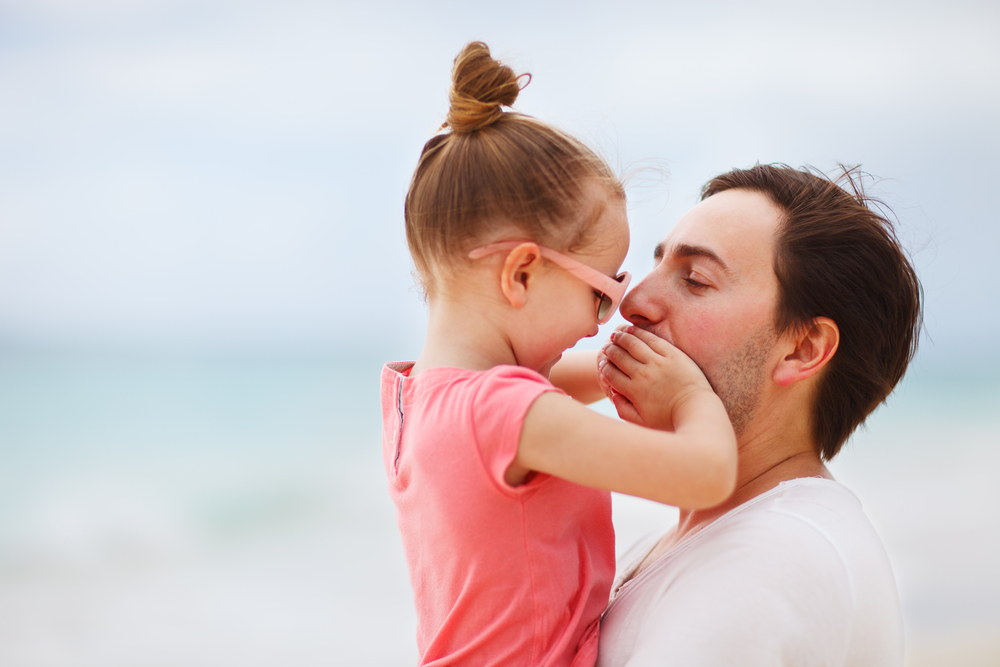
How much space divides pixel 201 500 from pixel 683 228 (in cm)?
621

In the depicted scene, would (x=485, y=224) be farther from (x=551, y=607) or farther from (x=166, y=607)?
(x=166, y=607)

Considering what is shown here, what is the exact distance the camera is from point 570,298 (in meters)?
1.26

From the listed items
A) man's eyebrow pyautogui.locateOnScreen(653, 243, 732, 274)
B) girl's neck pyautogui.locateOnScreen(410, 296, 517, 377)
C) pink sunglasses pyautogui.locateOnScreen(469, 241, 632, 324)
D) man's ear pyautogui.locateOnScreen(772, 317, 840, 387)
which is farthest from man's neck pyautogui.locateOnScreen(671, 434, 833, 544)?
girl's neck pyautogui.locateOnScreen(410, 296, 517, 377)

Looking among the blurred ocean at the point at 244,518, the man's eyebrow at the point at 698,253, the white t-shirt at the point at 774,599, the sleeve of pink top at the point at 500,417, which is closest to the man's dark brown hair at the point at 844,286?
the man's eyebrow at the point at 698,253

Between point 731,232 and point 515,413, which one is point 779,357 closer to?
point 731,232

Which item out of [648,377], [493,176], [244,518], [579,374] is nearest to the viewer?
[493,176]

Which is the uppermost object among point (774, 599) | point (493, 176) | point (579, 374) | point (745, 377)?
point (493, 176)

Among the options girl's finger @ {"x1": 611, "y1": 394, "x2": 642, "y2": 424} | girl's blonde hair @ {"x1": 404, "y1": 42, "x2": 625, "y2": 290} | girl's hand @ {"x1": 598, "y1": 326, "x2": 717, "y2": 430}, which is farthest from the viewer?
girl's finger @ {"x1": 611, "y1": 394, "x2": 642, "y2": 424}

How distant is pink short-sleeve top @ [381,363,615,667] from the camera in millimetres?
1077

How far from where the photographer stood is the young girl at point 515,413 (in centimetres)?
105

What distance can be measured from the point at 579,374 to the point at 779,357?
0.49m

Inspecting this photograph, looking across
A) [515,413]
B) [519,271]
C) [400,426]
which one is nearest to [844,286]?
[519,271]

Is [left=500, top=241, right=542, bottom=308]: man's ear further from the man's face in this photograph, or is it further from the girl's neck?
the man's face

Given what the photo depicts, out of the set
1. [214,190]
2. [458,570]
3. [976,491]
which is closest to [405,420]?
[458,570]
